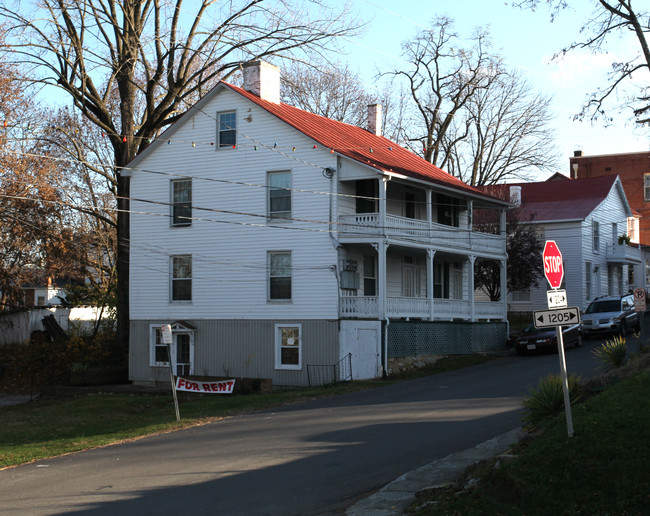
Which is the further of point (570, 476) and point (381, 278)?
point (381, 278)

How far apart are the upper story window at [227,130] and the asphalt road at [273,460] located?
492 inches

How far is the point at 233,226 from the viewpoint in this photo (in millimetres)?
29906

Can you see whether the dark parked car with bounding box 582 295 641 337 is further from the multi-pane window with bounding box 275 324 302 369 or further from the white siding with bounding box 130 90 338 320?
the multi-pane window with bounding box 275 324 302 369

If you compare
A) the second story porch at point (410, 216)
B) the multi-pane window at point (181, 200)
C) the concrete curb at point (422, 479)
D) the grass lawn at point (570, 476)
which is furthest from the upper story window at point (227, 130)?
the grass lawn at point (570, 476)

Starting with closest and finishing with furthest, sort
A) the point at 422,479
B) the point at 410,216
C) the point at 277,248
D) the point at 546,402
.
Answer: the point at 422,479
the point at 546,402
the point at 277,248
the point at 410,216

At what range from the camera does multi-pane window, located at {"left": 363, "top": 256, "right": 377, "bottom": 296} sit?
98.9ft

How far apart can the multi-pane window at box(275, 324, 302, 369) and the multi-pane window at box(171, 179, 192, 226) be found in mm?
5858

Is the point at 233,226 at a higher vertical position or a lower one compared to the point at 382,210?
lower

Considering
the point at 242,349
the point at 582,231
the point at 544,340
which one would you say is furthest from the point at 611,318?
the point at 242,349

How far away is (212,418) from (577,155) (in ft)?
190

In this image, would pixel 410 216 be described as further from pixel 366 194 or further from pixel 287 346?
pixel 287 346

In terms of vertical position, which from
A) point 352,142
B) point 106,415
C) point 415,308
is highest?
point 352,142

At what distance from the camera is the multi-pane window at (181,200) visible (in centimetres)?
3092

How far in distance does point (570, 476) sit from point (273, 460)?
5.71 m
